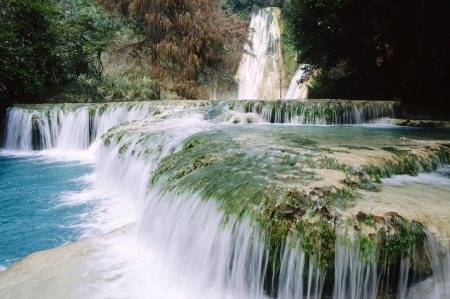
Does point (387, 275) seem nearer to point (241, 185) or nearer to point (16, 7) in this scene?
point (241, 185)

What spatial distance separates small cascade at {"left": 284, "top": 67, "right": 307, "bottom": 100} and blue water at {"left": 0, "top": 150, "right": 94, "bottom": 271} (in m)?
17.3

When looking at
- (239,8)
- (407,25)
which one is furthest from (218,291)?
(239,8)

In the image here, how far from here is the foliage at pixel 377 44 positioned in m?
10.1

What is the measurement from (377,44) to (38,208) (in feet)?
44.3

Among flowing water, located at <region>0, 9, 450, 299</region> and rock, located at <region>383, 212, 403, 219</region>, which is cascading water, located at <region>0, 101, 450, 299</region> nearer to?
flowing water, located at <region>0, 9, 450, 299</region>

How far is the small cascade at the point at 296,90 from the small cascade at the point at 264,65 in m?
1.12

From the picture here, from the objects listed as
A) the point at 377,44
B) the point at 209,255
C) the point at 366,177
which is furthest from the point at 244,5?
the point at 209,255

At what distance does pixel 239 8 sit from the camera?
33.9 m

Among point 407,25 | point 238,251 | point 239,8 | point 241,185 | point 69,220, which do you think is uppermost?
point 239,8

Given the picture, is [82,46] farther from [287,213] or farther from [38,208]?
[287,213]

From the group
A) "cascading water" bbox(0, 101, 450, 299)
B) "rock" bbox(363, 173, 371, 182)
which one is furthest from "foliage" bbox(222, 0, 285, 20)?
"rock" bbox(363, 173, 371, 182)

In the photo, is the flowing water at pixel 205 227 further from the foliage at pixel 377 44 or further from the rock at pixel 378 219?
the foliage at pixel 377 44

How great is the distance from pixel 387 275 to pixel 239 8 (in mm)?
35957

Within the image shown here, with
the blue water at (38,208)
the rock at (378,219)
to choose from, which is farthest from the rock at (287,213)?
the blue water at (38,208)
